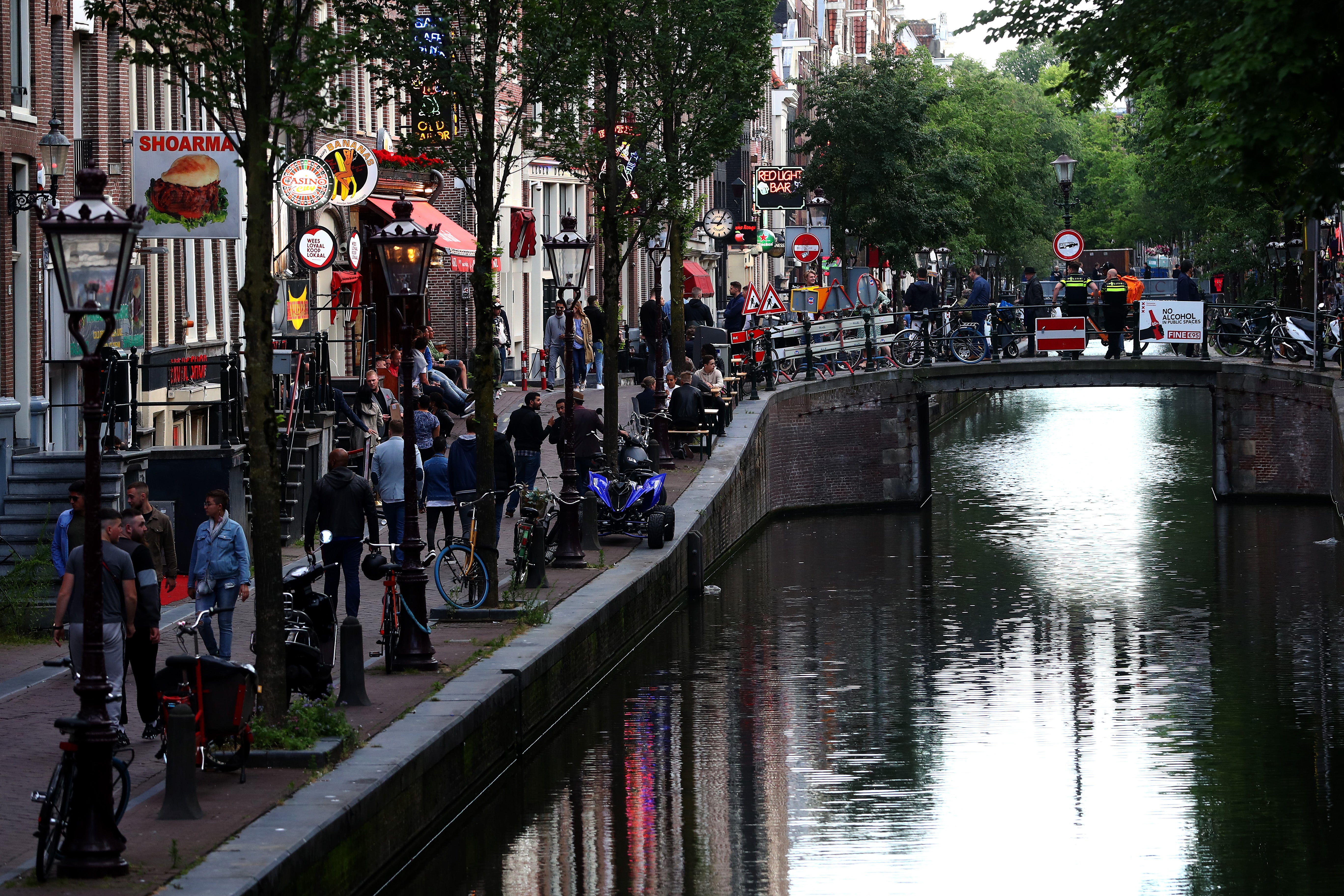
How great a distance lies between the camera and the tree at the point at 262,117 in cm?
1327

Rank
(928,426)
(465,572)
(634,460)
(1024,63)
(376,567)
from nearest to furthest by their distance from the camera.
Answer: (376,567) → (465,572) → (634,460) → (928,426) → (1024,63)

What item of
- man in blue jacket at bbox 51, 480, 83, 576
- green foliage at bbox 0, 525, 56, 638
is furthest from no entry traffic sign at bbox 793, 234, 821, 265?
man in blue jacket at bbox 51, 480, 83, 576

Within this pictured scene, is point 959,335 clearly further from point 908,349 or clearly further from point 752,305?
point 752,305

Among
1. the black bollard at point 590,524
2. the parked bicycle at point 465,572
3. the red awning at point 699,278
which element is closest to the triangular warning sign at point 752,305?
the black bollard at point 590,524

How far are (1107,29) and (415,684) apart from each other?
36.0 ft

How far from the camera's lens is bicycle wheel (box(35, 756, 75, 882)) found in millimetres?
10367

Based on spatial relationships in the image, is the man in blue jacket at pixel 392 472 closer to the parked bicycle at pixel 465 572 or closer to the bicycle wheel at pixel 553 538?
the parked bicycle at pixel 465 572

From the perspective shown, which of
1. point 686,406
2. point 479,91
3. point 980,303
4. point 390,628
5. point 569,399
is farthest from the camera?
point 980,303

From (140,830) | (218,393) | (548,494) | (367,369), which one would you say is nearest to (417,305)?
(367,369)

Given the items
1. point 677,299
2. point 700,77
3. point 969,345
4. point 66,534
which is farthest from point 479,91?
point 969,345

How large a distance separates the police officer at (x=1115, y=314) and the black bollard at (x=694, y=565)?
53.7 ft

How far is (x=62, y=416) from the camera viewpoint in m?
24.2

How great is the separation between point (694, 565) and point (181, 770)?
640 inches

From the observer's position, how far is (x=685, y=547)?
2728 centimetres
